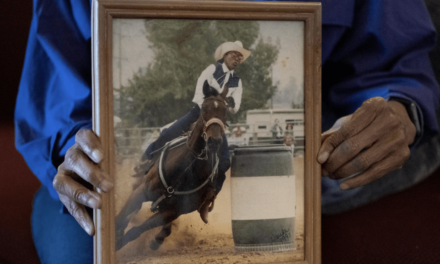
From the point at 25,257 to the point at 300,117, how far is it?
59 centimetres

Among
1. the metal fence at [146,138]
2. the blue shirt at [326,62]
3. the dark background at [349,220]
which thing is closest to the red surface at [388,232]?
the dark background at [349,220]

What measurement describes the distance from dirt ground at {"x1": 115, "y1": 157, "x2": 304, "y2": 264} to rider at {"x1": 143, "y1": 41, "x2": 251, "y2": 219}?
0.06m

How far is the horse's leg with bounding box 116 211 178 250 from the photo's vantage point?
445 millimetres

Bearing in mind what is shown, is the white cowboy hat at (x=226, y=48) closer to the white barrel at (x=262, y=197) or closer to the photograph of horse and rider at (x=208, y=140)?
the photograph of horse and rider at (x=208, y=140)

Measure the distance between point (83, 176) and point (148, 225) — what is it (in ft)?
0.36

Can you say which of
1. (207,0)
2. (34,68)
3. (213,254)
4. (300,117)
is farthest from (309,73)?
(34,68)

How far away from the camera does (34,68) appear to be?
699 millimetres

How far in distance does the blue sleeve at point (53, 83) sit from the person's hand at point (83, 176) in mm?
144

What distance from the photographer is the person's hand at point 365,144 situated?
47cm

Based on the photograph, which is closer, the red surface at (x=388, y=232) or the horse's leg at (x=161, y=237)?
the horse's leg at (x=161, y=237)

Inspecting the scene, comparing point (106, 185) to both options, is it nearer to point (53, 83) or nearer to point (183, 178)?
point (183, 178)

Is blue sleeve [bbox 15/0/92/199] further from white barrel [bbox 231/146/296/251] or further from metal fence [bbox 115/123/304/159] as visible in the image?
white barrel [bbox 231/146/296/251]

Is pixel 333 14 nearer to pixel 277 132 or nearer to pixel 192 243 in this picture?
pixel 277 132

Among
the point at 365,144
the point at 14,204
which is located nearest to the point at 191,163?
the point at 365,144
